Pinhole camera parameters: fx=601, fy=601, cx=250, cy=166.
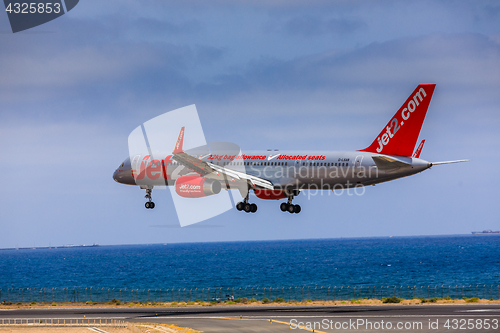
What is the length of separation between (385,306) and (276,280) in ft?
357

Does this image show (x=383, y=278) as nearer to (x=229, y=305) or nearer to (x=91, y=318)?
(x=229, y=305)

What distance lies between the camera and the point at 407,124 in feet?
164

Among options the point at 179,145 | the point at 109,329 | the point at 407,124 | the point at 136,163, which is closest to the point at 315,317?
the point at 109,329

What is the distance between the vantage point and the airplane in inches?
1956

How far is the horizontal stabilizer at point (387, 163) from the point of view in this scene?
155 feet

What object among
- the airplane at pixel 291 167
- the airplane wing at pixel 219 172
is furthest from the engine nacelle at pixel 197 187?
the airplane wing at pixel 219 172

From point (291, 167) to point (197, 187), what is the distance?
28.8 ft

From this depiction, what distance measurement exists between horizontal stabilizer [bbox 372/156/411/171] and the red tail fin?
1.60 meters

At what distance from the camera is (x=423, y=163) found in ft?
158

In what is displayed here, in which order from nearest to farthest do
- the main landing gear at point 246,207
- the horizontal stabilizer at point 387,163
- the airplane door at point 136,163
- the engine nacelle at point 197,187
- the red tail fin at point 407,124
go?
the horizontal stabilizer at point 387,163
the red tail fin at point 407,124
the engine nacelle at point 197,187
the main landing gear at point 246,207
the airplane door at point 136,163

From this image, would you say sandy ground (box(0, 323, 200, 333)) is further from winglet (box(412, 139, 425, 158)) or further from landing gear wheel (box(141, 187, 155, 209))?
winglet (box(412, 139, 425, 158))

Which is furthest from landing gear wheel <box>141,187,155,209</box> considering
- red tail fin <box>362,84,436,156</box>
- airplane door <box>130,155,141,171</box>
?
red tail fin <box>362,84,436,156</box>

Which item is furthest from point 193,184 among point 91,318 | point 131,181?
point 91,318

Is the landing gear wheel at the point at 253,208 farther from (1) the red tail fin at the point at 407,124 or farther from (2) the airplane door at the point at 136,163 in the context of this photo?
(2) the airplane door at the point at 136,163
